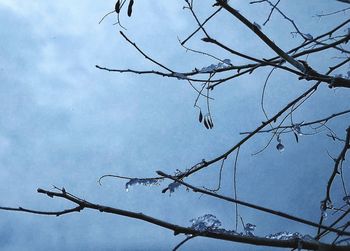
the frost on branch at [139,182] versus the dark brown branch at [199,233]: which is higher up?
the frost on branch at [139,182]

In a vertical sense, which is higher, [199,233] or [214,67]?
[214,67]

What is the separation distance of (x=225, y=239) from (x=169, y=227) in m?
0.16

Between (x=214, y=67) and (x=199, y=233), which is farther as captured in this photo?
(x=214, y=67)

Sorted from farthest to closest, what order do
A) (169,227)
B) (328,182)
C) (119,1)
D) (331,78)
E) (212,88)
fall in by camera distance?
1. (328,182)
2. (212,88)
3. (119,1)
4. (331,78)
5. (169,227)

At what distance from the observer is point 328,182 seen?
2.75 m

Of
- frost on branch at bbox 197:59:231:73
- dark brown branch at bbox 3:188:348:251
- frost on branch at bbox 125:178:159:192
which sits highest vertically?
frost on branch at bbox 197:59:231:73

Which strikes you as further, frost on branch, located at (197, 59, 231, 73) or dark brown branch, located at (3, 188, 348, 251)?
frost on branch, located at (197, 59, 231, 73)

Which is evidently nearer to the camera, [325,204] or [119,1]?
[119,1]

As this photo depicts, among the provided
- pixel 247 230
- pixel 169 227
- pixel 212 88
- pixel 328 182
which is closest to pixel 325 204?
pixel 328 182

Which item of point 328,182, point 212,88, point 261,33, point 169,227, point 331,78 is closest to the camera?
point 169,227

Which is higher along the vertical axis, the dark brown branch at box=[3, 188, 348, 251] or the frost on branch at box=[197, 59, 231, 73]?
the frost on branch at box=[197, 59, 231, 73]

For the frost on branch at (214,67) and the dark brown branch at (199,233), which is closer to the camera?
the dark brown branch at (199,233)

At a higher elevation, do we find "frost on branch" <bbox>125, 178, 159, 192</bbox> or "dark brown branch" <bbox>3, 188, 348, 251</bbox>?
"frost on branch" <bbox>125, 178, 159, 192</bbox>

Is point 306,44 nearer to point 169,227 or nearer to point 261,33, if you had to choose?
point 261,33
